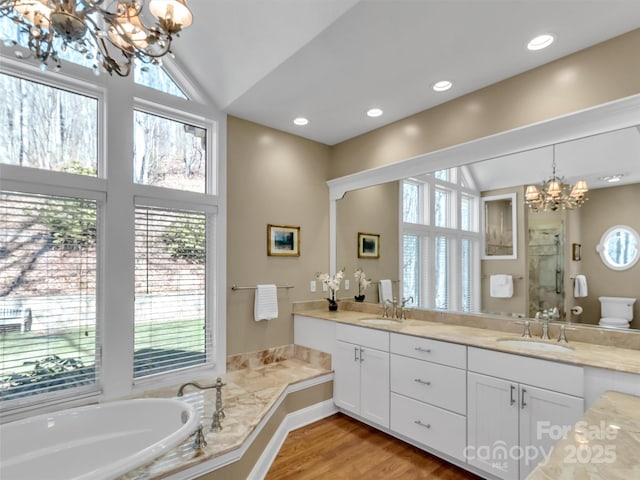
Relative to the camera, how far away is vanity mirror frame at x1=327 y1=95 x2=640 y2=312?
7.11ft

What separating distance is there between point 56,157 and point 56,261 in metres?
0.74

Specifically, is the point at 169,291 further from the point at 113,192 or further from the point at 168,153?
the point at 168,153

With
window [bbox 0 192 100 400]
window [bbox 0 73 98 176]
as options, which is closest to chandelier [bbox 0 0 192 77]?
window [bbox 0 73 98 176]

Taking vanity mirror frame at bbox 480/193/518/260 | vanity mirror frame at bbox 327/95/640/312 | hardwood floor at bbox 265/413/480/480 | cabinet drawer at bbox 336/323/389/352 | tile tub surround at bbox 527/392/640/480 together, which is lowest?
hardwood floor at bbox 265/413/480/480

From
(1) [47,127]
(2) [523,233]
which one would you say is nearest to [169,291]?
(1) [47,127]

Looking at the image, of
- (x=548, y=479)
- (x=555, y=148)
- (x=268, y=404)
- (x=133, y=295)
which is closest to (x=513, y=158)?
(x=555, y=148)

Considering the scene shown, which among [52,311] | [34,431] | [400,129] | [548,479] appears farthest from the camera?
[400,129]

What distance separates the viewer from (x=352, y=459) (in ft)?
8.59

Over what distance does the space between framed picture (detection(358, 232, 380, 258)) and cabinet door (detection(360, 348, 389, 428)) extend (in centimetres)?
112

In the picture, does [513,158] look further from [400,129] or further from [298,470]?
[298,470]

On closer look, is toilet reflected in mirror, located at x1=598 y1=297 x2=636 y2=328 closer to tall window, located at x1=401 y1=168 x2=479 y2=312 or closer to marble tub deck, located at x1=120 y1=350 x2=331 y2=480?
tall window, located at x1=401 y1=168 x2=479 y2=312

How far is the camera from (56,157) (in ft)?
8.02

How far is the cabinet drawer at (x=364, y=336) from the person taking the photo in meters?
2.93

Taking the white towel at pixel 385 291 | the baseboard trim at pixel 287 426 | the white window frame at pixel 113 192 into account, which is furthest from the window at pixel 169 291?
the white towel at pixel 385 291
